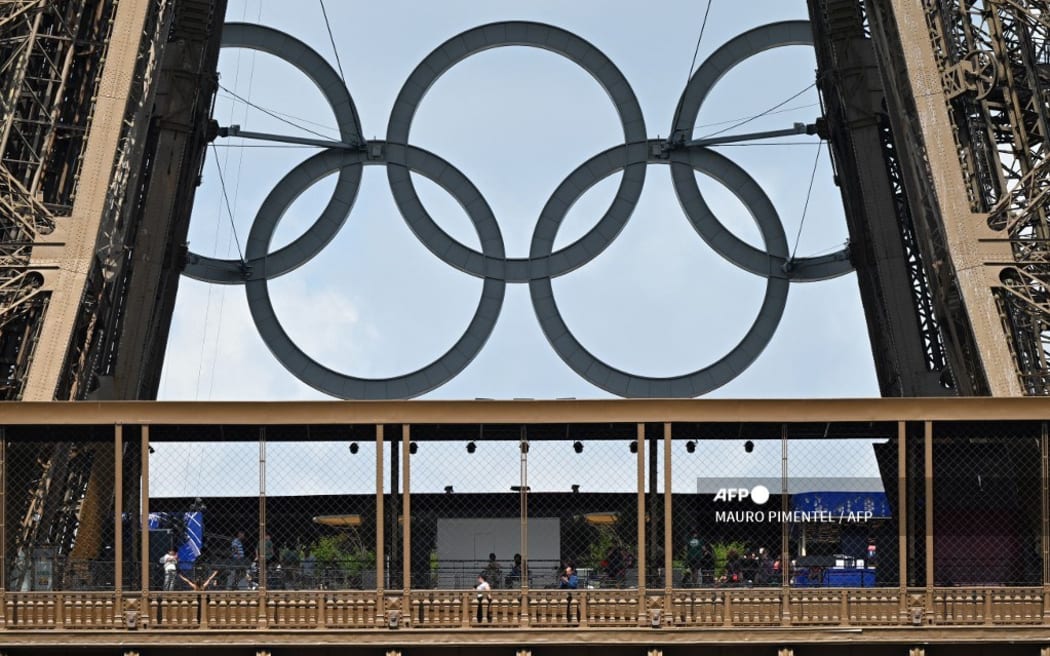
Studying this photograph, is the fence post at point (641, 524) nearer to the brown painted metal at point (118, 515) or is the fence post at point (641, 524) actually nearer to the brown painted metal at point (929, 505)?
the brown painted metal at point (929, 505)

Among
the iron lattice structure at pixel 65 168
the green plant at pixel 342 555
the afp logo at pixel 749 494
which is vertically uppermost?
the iron lattice structure at pixel 65 168

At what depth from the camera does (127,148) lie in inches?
1524

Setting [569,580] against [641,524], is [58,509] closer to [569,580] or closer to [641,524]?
[569,580]

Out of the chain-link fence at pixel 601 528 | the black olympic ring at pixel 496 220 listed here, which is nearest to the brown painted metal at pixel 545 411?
the chain-link fence at pixel 601 528

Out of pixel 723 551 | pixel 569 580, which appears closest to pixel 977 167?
pixel 723 551

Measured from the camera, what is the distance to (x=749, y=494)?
33.1 m

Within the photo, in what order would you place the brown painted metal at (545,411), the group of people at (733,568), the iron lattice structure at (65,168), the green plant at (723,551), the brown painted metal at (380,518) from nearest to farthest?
the brown painted metal at (380,518)
the brown painted metal at (545,411)
the group of people at (733,568)
the green plant at (723,551)
the iron lattice structure at (65,168)

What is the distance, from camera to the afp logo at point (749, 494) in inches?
1302

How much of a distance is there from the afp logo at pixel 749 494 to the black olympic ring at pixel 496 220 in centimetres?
2746

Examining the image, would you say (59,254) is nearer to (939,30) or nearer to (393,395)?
(939,30)

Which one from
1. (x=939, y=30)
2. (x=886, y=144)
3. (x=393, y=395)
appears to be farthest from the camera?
(x=393, y=395)

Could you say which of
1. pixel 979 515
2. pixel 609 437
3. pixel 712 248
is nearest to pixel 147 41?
pixel 609 437

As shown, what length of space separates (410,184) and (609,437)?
28.6 m

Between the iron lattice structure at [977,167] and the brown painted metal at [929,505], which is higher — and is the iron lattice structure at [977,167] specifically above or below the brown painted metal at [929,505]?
above
